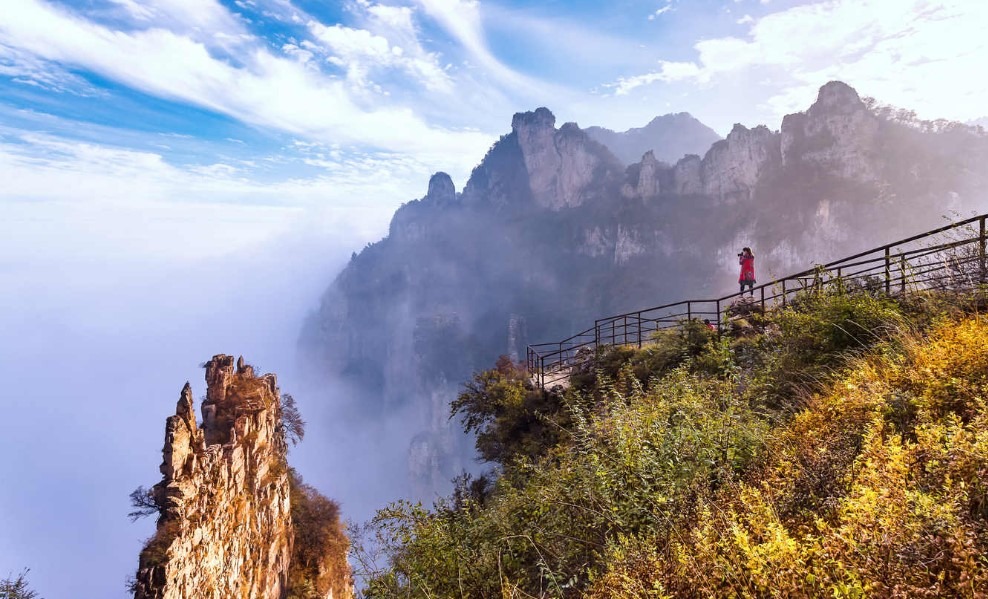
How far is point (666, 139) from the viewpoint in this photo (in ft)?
627

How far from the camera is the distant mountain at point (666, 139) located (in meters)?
186

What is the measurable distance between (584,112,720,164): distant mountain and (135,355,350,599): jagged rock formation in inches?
7305

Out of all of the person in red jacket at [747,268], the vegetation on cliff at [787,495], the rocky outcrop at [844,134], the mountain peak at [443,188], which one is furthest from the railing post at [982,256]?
the mountain peak at [443,188]

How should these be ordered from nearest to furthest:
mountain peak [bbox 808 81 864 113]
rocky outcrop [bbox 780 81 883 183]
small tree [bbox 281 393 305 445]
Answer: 1. small tree [bbox 281 393 305 445]
2. mountain peak [bbox 808 81 864 113]
3. rocky outcrop [bbox 780 81 883 183]

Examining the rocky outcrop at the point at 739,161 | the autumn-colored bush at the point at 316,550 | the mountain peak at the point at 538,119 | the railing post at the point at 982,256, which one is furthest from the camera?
the mountain peak at the point at 538,119

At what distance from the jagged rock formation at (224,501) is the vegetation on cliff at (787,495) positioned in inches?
364

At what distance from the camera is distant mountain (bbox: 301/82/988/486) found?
259 ft

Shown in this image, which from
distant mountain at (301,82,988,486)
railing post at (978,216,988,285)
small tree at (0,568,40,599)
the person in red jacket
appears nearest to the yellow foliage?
railing post at (978,216,988,285)

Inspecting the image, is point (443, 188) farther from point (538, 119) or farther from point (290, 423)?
point (290, 423)

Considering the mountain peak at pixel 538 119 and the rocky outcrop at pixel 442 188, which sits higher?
the mountain peak at pixel 538 119

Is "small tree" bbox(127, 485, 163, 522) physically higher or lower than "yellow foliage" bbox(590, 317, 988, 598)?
lower

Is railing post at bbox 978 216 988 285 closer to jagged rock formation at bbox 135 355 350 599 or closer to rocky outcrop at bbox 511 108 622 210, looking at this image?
jagged rock formation at bbox 135 355 350 599

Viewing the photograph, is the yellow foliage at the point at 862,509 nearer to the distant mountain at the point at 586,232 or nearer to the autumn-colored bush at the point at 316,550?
the autumn-colored bush at the point at 316,550

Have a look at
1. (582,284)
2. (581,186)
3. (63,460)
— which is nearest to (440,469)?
(582,284)
